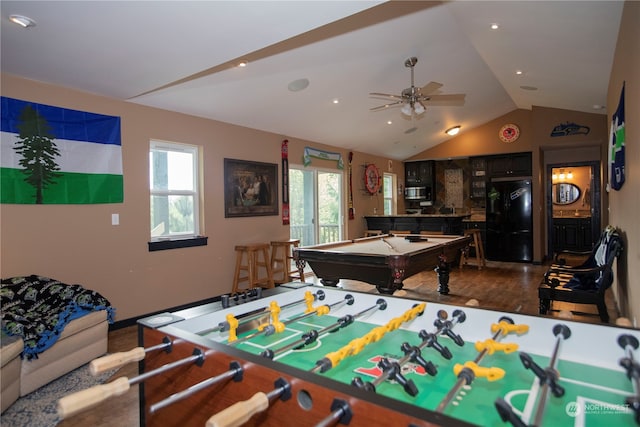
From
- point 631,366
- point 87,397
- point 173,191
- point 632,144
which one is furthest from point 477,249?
point 87,397

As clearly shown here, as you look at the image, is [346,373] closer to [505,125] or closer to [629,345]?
[629,345]

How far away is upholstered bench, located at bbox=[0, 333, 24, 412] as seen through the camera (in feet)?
7.23

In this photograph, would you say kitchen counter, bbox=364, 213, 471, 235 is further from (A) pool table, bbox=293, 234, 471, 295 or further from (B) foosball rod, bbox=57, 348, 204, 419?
(B) foosball rod, bbox=57, 348, 204, 419

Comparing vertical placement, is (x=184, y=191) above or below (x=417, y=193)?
below

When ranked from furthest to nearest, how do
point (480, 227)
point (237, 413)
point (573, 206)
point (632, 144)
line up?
1. point (573, 206)
2. point (480, 227)
3. point (632, 144)
4. point (237, 413)

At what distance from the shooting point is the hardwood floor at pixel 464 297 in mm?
2252

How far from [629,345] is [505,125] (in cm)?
781

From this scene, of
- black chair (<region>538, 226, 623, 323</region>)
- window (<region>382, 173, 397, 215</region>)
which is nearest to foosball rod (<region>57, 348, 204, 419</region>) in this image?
black chair (<region>538, 226, 623, 323</region>)

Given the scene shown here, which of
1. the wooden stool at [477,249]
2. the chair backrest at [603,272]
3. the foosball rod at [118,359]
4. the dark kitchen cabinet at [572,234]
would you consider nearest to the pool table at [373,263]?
the chair backrest at [603,272]

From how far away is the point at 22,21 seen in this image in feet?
7.62

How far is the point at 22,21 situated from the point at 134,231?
7.19 ft

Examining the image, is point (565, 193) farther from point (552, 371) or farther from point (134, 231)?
point (552, 371)

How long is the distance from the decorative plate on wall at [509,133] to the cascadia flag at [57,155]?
7343 mm

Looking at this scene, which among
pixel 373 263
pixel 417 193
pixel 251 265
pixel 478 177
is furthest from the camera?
pixel 417 193
